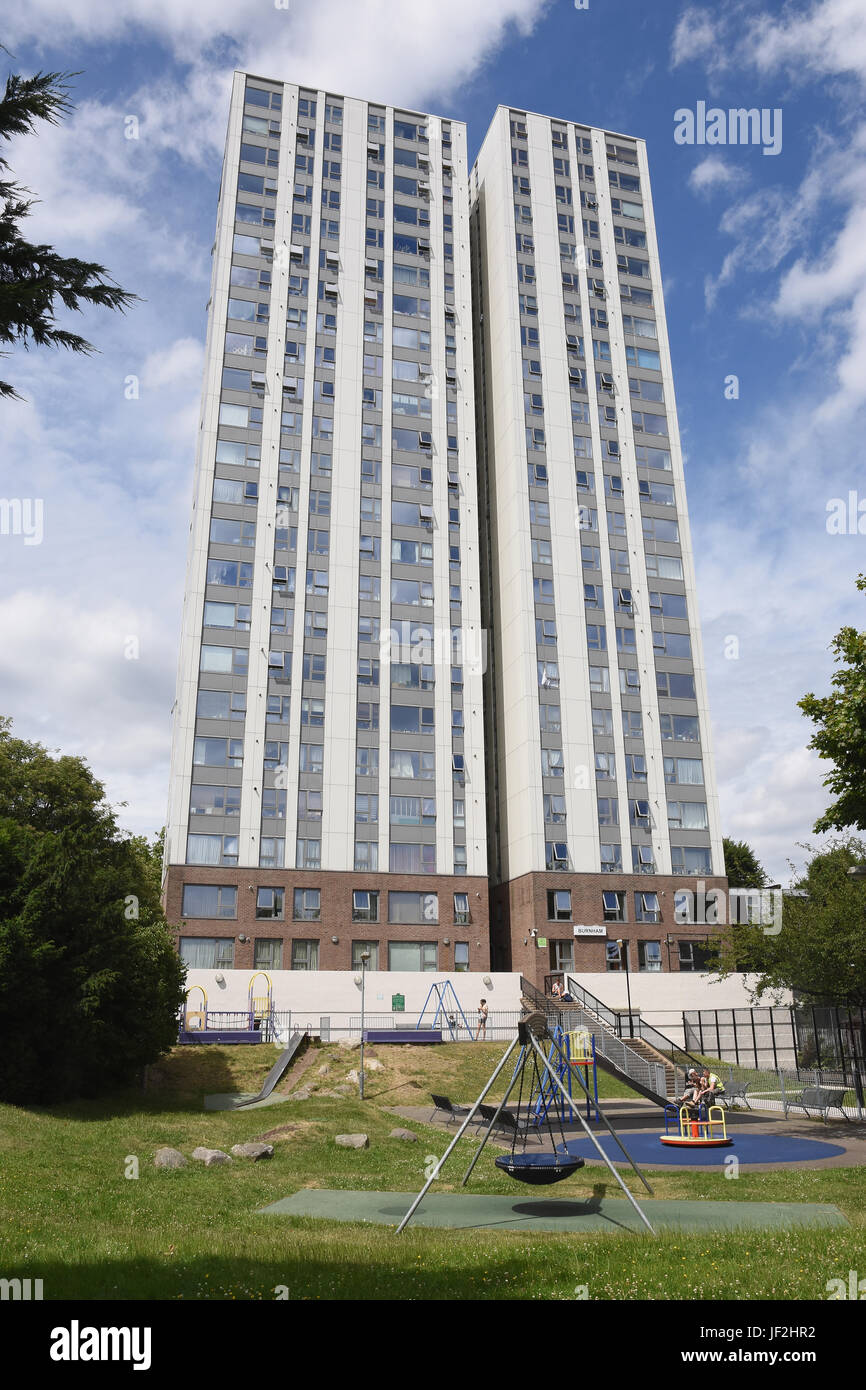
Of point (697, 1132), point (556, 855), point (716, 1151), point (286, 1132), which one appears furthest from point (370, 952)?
point (716, 1151)

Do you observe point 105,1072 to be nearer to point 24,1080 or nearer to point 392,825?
point 24,1080

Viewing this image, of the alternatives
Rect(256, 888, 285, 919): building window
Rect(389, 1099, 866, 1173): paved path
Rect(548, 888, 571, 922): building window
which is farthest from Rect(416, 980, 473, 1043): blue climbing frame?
Rect(389, 1099, 866, 1173): paved path

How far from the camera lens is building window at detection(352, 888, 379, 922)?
185 feet

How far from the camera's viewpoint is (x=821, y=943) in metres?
36.2

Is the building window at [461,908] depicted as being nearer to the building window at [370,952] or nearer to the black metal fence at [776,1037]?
the building window at [370,952]

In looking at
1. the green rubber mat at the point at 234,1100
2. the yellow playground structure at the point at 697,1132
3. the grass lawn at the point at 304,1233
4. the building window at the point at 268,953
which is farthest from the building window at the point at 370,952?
the yellow playground structure at the point at 697,1132

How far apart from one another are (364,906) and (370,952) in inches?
104

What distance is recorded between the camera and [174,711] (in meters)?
62.0

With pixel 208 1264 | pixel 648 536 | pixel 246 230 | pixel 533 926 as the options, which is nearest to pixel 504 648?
pixel 648 536

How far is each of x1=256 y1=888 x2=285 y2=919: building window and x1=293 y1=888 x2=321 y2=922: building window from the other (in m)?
0.92

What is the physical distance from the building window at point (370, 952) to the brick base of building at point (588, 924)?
9.01 meters

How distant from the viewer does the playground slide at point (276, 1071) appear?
112ft

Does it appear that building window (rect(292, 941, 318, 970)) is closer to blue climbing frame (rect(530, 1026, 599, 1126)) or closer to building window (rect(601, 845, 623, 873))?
building window (rect(601, 845, 623, 873))
